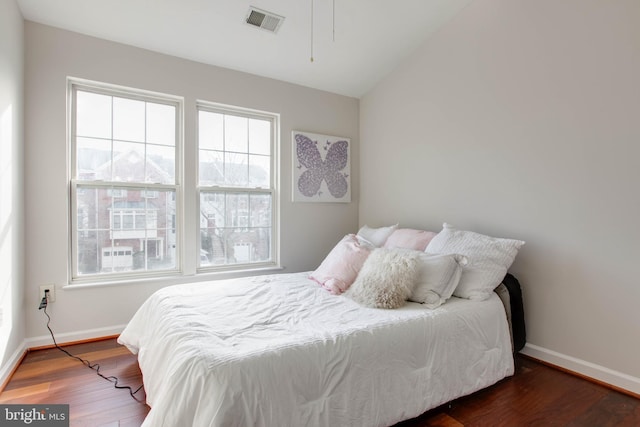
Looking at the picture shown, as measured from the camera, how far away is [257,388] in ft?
3.88

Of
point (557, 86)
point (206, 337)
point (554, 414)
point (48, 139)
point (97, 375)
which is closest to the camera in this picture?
point (206, 337)

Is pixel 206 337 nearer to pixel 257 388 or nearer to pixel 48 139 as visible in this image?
pixel 257 388

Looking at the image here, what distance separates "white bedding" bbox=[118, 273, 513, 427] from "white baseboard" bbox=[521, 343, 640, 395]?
0.46 metres

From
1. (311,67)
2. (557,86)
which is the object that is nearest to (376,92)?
(311,67)

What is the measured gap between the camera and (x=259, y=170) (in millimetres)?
3352

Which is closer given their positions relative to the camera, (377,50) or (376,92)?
(377,50)

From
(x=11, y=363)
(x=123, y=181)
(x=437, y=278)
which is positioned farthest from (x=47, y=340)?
(x=437, y=278)

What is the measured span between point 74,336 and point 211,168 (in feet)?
5.78

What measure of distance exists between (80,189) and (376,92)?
304 centimetres

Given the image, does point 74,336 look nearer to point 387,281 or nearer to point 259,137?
point 259,137

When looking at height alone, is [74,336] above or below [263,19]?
below

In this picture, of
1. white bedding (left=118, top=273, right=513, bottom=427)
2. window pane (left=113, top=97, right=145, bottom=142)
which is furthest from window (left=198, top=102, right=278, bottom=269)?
white bedding (left=118, top=273, right=513, bottom=427)

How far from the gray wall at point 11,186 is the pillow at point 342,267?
78.6 inches

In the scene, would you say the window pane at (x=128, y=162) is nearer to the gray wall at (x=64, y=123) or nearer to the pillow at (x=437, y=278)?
the gray wall at (x=64, y=123)
